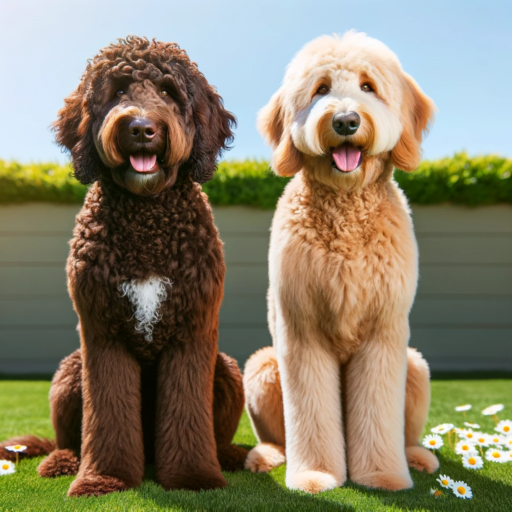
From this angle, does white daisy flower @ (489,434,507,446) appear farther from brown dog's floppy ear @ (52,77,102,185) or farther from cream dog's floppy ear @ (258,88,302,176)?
brown dog's floppy ear @ (52,77,102,185)

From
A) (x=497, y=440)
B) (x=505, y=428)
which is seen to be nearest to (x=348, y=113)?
(x=497, y=440)

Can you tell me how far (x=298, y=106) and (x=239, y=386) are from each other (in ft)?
4.98

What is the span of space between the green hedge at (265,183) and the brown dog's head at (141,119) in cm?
429

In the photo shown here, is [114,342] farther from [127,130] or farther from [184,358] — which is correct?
[127,130]

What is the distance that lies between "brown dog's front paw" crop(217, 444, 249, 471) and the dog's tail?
1.15 metres

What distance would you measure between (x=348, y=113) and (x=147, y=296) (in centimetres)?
122

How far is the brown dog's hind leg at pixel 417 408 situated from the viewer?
310 cm

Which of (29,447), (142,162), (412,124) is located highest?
(412,124)

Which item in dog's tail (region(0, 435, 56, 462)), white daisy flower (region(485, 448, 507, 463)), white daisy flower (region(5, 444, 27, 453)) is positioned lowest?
dog's tail (region(0, 435, 56, 462))

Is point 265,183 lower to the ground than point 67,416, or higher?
higher

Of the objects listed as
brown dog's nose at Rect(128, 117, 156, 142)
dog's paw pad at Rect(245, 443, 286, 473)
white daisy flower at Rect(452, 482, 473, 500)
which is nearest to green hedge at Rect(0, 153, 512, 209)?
dog's paw pad at Rect(245, 443, 286, 473)

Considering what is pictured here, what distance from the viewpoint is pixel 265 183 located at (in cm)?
713

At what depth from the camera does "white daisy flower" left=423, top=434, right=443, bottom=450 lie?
11.7 ft

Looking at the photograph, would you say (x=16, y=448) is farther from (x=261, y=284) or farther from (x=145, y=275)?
(x=261, y=284)
